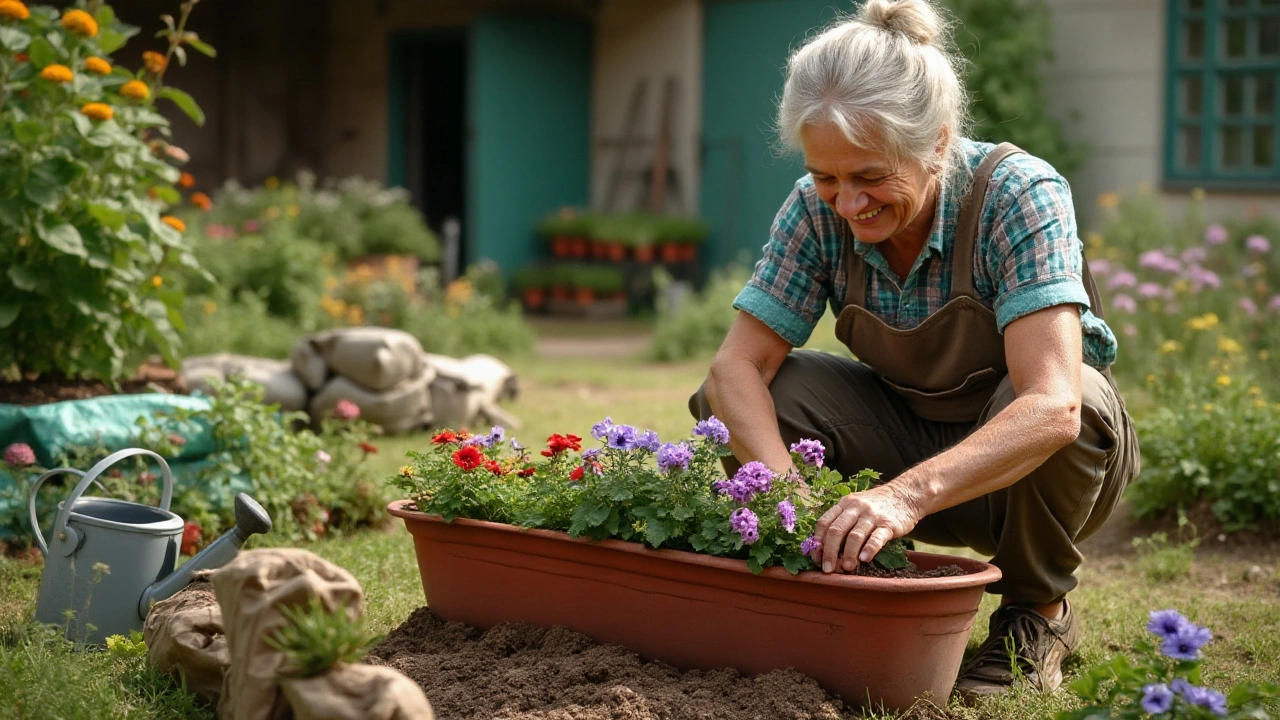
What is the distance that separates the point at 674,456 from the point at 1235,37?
747 centimetres

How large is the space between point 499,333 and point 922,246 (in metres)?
5.53

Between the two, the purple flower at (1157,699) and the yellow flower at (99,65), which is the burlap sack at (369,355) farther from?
the purple flower at (1157,699)

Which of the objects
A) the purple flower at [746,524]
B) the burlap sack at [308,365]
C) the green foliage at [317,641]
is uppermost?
the purple flower at [746,524]

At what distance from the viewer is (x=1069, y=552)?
2.65 meters

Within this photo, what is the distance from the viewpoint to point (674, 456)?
240 cm

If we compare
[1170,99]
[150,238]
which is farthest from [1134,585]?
[1170,99]

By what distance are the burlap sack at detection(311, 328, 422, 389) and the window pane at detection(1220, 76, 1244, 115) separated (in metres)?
5.92

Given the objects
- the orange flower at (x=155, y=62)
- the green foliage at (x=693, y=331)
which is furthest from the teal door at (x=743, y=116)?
the orange flower at (x=155, y=62)

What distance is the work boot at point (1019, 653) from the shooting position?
2549mm

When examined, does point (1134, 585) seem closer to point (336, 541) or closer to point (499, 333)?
point (336, 541)

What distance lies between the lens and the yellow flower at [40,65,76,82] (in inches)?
137

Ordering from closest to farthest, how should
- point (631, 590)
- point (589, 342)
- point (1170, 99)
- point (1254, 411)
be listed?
1. point (631, 590)
2. point (1254, 411)
3. point (1170, 99)
4. point (589, 342)

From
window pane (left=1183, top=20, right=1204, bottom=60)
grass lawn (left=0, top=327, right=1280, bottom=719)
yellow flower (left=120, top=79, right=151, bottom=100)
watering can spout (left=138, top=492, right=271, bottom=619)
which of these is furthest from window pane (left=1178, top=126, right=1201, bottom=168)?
watering can spout (left=138, top=492, right=271, bottom=619)

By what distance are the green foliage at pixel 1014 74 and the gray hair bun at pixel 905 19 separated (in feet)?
20.4
